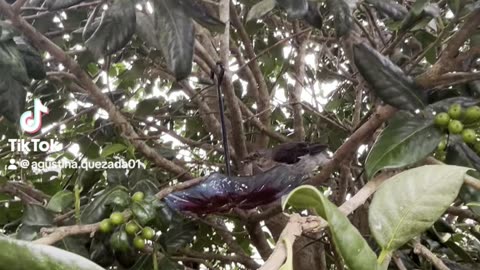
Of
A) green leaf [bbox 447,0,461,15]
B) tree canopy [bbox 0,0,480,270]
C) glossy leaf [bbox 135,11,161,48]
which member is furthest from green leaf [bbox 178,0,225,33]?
green leaf [bbox 447,0,461,15]

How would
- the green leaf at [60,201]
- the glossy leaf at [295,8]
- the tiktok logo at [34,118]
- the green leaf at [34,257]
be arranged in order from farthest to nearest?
1. the tiktok logo at [34,118]
2. the green leaf at [60,201]
3. the glossy leaf at [295,8]
4. the green leaf at [34,257]

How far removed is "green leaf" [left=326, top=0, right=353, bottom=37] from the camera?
2.56 ft

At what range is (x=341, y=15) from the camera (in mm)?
779

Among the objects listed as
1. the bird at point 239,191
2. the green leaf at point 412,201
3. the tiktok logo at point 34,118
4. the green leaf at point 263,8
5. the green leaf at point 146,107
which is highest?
the tiktok logo at point 34,118

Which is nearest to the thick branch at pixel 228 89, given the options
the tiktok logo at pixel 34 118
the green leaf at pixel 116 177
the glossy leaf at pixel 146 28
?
the glossy leaf at pixel 146 28

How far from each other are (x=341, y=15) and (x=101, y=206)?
0.45 m

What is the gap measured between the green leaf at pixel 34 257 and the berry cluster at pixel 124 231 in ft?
1.66

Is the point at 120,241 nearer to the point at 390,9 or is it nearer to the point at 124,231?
the point at 124,231

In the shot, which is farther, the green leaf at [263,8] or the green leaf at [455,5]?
the green leaf at [263,8]

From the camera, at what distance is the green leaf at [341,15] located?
0.78 m

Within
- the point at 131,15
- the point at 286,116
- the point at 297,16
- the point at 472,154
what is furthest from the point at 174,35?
the point at 286,116

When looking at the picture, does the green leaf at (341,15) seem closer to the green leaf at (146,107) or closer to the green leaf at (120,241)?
the green leaf at (120,241)

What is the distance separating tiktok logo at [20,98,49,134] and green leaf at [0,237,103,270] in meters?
0.97

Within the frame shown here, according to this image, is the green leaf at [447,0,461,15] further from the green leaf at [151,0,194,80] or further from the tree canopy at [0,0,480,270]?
the green leaf at [151,0,194,80]
